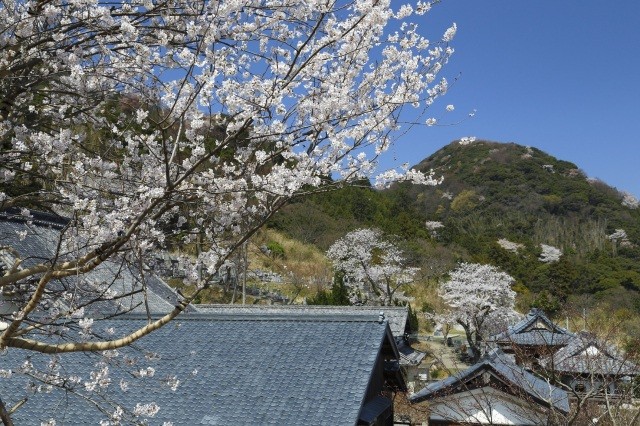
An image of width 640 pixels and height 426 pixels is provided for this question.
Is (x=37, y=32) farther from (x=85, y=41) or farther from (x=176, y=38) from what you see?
(x=176, y=38)

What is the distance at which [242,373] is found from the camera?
727cm

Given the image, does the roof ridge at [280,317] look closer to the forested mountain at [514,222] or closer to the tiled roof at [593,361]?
the tiled roof at [593,361]

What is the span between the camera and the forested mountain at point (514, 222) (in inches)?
1298

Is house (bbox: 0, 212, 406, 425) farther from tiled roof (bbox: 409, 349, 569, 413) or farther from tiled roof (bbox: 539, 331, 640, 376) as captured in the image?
tiled roof (bbox: 539, 331, 640, 376)

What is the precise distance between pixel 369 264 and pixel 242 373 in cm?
2207

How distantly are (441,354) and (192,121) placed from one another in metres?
22.4

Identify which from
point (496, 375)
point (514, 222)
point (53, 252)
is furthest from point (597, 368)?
point (514, 222)

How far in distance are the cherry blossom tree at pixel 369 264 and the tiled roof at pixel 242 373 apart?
19.4 meters

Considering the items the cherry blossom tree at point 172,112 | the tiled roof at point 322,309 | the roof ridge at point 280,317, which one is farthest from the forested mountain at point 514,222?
the cherry blossom tree at point 172,112

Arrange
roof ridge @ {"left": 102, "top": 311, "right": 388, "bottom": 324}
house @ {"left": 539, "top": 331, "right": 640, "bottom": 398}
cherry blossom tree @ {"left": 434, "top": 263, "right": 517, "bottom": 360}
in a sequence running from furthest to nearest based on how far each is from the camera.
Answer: cherry blossom tree @ {"left": 434, "top": 263, "right": 517, "bottom": 360} → house @ {"left": 539, "top": 331, "right": 640, "bottom": 398} → roof ridge @ {"left": 102, "top": 311, "right": 388, "bottom": 324}

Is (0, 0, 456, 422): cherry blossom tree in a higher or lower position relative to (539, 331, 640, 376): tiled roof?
higher

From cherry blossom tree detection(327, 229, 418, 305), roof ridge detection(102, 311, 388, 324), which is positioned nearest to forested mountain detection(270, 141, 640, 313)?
cherry blossom tree detection(327, 229, 418, 305)

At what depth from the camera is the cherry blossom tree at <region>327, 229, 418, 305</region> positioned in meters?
28.1

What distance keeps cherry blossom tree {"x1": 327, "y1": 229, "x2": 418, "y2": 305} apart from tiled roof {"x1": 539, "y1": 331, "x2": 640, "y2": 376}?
14.2 meters
